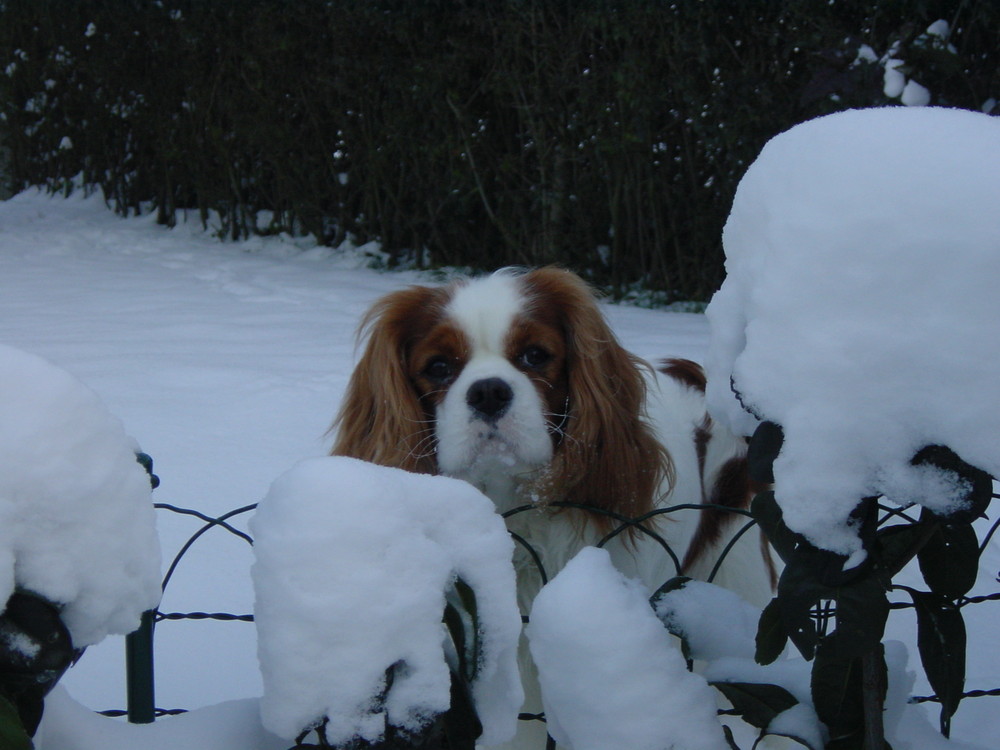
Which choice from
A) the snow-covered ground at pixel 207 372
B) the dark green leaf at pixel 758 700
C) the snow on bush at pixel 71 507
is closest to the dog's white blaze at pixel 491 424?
the snow-covered ground at pixel 207 372

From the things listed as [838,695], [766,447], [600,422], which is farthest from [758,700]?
[600,422]

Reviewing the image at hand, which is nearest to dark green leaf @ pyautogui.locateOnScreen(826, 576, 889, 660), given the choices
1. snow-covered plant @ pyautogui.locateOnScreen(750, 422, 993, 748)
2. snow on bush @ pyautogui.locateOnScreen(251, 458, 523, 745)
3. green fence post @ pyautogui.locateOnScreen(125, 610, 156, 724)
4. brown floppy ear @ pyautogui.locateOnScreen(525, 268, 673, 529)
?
snow-covered plant @ pyautogui.locateOnScreen(750, 422, 993, 748)

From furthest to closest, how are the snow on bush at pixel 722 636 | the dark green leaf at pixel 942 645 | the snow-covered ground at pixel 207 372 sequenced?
1. the snow-covered ground at pixel 207 372
2. the snow on bush at pixel 722 636
3. the dark green leaf at pixel 942 645

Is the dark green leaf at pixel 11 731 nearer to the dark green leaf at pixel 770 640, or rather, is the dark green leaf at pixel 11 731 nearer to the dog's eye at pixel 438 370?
the dark green leaf at pixel 770 640

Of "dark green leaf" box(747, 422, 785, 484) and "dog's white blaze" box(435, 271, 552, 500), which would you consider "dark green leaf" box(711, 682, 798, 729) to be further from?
"dog's white blaze" box(435, 271, 552, 500)

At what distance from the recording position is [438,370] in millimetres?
2027

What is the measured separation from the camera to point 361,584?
2.42ft

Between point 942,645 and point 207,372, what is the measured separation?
3.46 metres

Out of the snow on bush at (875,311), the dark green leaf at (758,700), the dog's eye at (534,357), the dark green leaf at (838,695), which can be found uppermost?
the snow on bush at (875,311)

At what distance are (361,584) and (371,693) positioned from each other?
0.27 feet

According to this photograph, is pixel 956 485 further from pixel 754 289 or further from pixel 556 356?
pixel 556 356

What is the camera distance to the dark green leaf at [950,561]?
0.92m

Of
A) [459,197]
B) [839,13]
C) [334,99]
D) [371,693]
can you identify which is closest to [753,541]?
[371,693]

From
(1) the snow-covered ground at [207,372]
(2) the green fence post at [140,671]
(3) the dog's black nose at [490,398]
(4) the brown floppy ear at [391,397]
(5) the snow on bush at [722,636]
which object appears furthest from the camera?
(1) the snow-covered ground at [207,372]
